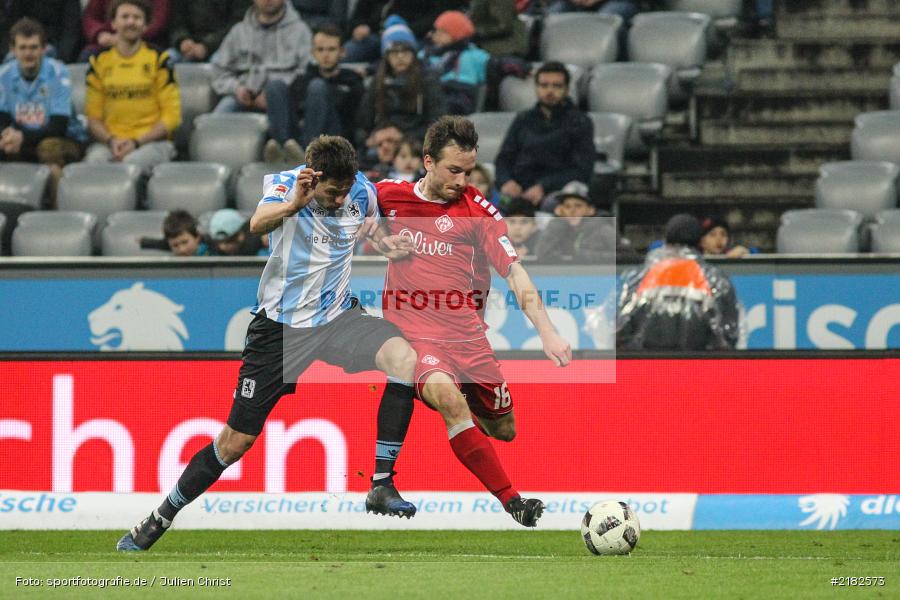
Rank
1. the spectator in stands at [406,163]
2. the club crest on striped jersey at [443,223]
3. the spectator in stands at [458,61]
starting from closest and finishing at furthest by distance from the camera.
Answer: the club crest on striped jersey at [443,223] < the spectator in stands at [406,163] < the spectator in stands at [458,61]

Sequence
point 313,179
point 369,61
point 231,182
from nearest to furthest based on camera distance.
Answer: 1. point 313,179
2. point 231,182
3. point 369,61

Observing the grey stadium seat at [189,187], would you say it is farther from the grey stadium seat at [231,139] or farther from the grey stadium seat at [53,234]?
the grey stadium seat at [53,234]

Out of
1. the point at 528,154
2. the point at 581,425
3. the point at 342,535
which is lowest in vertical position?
the point at 342,535

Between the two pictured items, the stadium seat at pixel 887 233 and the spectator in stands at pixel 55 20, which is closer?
the stadium seat at pixel 887 233

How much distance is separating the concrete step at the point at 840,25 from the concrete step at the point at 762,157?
1340 millimetres

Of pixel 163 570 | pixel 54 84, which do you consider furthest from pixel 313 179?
pixel 54 84

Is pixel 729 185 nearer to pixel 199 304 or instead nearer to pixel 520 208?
pixel 520 208

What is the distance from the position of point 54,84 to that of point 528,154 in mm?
4112

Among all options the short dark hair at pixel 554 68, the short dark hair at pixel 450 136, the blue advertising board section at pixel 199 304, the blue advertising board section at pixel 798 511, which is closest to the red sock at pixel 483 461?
the short dark hair at pixel 450 136

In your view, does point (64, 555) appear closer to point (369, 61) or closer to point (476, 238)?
point (476, 238)

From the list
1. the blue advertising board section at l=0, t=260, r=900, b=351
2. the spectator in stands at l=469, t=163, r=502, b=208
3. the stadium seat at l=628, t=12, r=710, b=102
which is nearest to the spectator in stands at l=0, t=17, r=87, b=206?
the blue advertising board section at l=0, t=260, r=900, b=351

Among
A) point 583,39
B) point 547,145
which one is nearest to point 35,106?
point 547,145

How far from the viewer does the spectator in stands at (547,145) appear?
11.9m

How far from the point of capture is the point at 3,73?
1319 centimetres
